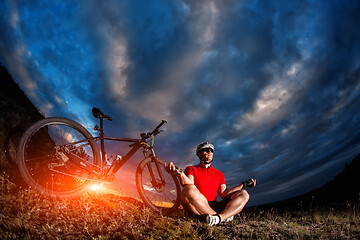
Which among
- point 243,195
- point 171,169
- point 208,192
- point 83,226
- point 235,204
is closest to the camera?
point 83,226

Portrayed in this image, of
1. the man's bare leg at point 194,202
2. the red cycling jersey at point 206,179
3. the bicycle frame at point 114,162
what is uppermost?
the bicycle frame at point 114,162

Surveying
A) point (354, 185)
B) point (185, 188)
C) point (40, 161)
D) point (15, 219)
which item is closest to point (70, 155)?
point (40, 161)

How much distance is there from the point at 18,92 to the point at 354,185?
7441 centimetres

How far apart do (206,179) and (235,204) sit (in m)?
0.92

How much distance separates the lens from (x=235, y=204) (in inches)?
150

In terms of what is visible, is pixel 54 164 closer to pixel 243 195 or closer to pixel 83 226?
pixel 83 226

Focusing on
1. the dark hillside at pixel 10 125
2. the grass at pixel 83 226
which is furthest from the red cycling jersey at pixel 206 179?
the dark hillside at pixel 10 125

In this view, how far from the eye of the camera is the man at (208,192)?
12.0 feet

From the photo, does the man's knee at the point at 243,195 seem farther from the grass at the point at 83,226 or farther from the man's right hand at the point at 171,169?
the man's right hand at the point at 171,169

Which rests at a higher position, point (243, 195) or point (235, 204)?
point (243, 195)

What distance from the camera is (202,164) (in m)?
4.62

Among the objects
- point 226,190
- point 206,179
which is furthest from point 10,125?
point 226,190

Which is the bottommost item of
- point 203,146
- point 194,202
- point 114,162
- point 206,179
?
point 194,202

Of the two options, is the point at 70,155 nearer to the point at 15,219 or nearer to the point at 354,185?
the point at 15,219
